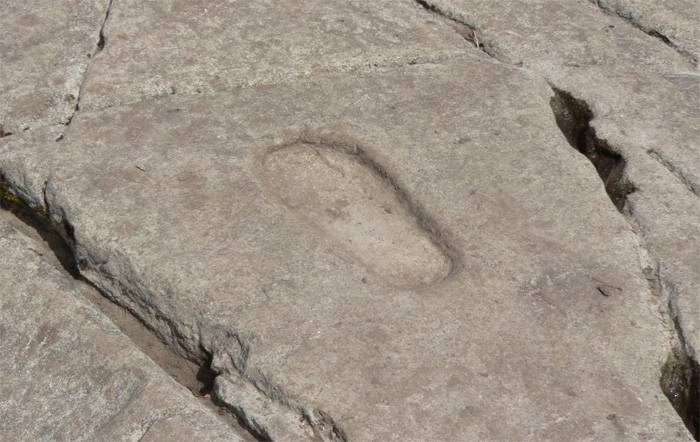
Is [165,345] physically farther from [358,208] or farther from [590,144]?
[590,144]

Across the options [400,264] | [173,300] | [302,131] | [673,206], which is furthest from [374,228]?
[673,206]

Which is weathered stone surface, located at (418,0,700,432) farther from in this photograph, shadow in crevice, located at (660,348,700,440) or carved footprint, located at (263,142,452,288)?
carved footprint, located at (263,142,452,288)

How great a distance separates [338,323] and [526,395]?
0.39 metres

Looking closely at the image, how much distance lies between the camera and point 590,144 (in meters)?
2.68

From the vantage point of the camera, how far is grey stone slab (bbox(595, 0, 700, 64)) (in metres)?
3.10

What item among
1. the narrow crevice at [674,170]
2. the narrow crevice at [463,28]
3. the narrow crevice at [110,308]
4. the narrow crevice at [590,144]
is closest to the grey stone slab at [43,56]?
the narrow crevice at [110,308]

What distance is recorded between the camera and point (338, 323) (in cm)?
204

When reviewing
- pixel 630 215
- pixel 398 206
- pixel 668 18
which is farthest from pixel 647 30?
pixel 398 206

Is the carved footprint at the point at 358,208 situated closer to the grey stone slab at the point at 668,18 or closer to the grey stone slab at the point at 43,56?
the grey stone slab at the point at 43,56

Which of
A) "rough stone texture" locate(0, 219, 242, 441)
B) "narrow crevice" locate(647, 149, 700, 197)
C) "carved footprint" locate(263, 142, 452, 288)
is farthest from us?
"narrow crevice" locate(647, 149, 700, 197)

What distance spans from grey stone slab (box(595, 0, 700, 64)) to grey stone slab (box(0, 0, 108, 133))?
161 cm

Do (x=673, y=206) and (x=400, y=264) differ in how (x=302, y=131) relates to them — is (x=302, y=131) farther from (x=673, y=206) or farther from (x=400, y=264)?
(x=673, y=206)

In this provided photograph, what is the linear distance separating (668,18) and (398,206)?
51.6 inches

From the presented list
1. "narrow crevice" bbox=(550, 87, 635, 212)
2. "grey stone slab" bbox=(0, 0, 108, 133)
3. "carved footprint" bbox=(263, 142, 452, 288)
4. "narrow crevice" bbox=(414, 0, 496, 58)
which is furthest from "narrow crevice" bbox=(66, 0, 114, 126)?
"narrow crevice" bbox=(550, 87, 635, 212)
